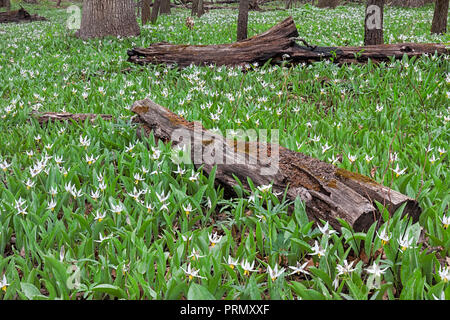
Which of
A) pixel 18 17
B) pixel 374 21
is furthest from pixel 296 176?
pixel 18 17

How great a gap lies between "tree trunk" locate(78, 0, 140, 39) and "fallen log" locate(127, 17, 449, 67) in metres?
3.37

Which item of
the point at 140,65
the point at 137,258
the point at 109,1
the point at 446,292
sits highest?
the point at 109,1

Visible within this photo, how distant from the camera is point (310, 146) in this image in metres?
3.51

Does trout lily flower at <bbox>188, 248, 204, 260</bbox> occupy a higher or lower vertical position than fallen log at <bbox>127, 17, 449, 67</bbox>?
lower

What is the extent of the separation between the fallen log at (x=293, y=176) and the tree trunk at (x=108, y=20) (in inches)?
296

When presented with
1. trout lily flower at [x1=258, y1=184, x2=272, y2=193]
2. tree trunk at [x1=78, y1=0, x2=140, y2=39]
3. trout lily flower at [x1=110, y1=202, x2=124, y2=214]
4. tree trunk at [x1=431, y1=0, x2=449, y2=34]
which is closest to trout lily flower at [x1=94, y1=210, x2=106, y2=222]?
trout lily flower at [x1=110, y1=202, x2=124, y2=214]

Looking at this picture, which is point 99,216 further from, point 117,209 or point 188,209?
→ point 188,209

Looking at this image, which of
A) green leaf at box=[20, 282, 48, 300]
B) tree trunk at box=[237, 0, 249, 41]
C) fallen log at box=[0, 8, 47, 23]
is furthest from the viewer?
fallen log at box=[0, 8, 47, 23]

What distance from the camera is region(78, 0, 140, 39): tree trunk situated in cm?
995

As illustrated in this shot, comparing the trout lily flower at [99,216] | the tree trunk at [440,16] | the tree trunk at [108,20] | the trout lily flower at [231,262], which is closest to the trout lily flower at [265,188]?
the trout lily flower at [231,262]

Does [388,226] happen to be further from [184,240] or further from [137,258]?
[137,258]

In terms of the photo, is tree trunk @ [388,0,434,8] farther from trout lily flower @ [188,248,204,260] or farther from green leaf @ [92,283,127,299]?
green leaf @ [92,283,127,299]

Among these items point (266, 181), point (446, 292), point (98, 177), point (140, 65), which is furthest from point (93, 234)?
point (140, 65)

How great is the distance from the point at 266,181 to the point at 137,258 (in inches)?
38.4
